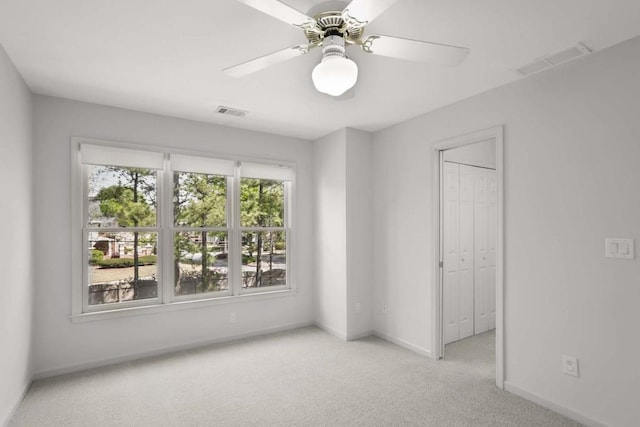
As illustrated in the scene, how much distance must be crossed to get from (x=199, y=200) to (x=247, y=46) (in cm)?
214

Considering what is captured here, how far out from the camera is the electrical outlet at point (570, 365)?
2400 mm

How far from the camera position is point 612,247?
2.25 metres

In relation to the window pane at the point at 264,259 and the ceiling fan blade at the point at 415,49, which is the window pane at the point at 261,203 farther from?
the ceiling fan blade at the point at 415,49

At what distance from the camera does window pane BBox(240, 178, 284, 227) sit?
4277 millimetres

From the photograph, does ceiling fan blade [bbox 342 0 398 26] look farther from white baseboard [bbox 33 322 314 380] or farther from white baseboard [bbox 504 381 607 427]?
white baseboard [bbox 33 322 314 380]

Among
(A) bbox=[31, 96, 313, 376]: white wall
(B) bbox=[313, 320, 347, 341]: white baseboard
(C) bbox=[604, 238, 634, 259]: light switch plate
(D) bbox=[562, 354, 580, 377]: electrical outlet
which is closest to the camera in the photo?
(C) bbox=[604, 238, 634, 259]: light switch plate

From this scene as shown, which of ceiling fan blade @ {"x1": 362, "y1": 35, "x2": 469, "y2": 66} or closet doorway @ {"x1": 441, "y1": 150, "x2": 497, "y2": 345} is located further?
closet doorway @ {"x1": 441, "y1": 150, "x2": 497, "y2": 345}

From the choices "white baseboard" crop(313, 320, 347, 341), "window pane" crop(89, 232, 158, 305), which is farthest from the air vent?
"white baseboard" crop(313, 320, 347, 341)

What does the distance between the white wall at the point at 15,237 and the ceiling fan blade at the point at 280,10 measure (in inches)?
77.7

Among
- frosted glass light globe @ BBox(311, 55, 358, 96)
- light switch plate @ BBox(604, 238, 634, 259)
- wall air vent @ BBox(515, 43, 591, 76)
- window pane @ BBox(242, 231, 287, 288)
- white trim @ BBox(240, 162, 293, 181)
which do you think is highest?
wall air vent @ BBox(515, 43, 591, 76)

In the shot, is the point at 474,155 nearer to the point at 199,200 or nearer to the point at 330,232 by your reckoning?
the point at 330,232

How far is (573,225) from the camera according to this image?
2.44 m

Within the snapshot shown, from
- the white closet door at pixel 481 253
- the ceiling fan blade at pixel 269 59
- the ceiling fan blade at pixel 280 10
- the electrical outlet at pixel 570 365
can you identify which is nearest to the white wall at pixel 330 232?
the white closet door at pixel 481 253

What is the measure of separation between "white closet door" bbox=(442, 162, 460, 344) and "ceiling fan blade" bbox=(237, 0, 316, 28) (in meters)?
2.70
